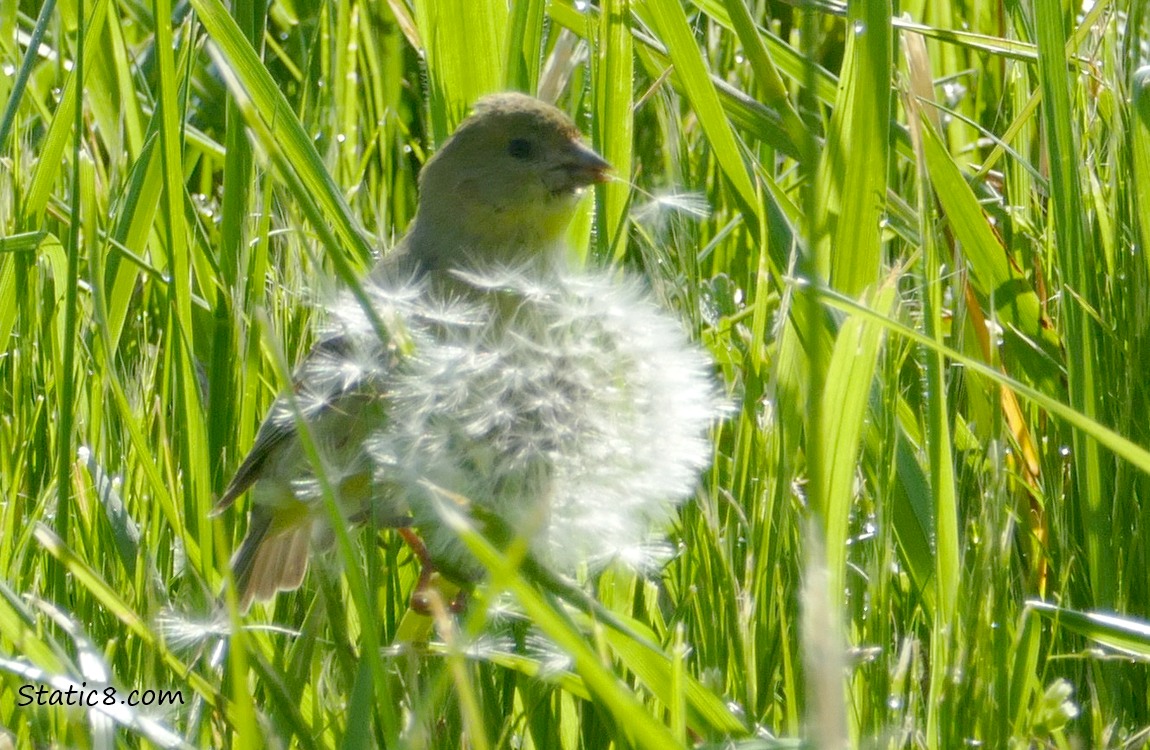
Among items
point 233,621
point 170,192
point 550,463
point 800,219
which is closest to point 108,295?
point 170,192

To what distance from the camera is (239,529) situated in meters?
3.11

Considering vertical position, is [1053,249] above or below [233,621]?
above

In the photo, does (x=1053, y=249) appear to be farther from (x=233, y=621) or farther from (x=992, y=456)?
(x=233, y=621)

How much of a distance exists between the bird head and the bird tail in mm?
689

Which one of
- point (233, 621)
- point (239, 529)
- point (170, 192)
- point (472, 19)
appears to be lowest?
point (239, 529)

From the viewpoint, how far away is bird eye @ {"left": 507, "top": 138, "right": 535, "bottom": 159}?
3138 millimetres

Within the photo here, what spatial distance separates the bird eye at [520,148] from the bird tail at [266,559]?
3.02 ft

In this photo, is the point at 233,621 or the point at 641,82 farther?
the point at 641,82

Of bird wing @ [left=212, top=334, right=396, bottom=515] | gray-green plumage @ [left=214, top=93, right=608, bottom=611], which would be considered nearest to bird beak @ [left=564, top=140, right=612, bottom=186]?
gray-green plumage @ [left=214, top=93, right=608, bottom=611]

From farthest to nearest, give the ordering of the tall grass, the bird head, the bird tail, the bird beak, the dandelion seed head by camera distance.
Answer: the bird tail < the bird head < the bird beak < the dandelion seed head < the tall grass

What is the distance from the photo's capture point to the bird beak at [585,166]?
110 inches

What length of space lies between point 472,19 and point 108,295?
882 millimetres

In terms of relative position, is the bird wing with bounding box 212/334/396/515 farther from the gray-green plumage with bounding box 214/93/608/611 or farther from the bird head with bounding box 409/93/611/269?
the bird head with bounding box 409/93/611/269

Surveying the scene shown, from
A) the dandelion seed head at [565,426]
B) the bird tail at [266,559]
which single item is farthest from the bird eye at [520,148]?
the dandelion seed head at [565,426]
